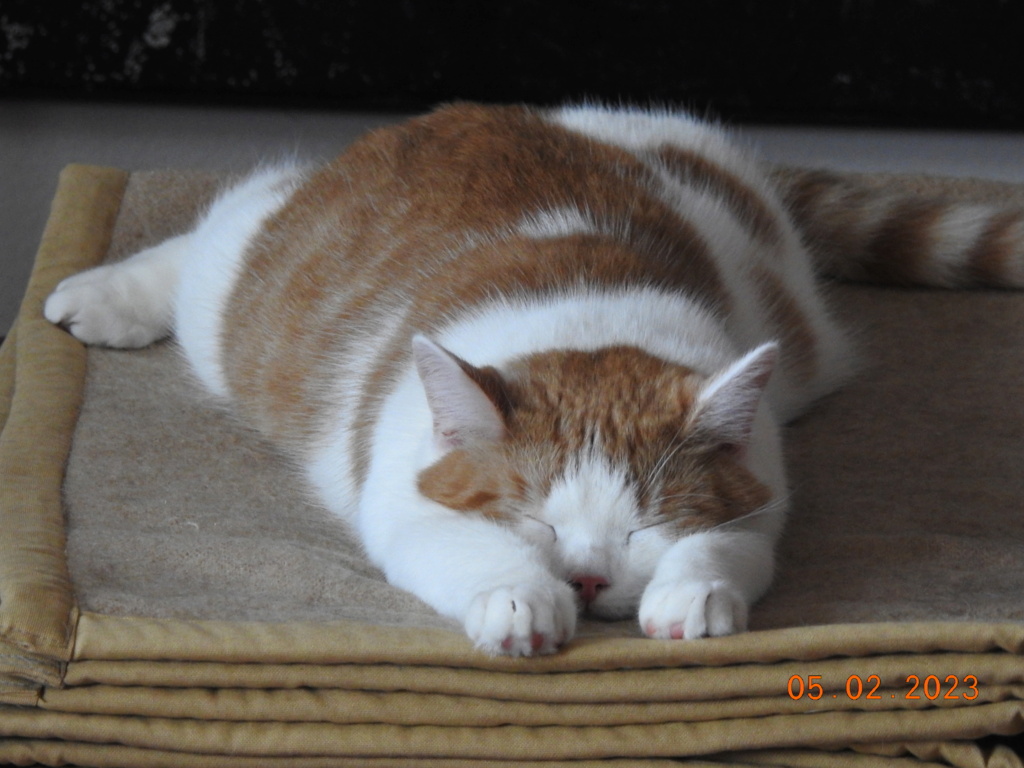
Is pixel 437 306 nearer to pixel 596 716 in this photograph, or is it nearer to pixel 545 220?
pixel 545 220

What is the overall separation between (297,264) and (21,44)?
137 centimetres

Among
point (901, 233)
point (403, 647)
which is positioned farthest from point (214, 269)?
point (901, 233)

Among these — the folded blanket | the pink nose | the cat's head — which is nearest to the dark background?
the folded blanket

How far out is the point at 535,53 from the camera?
303 centimetres

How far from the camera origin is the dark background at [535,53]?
2.94 metres

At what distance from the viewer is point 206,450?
6.21ft

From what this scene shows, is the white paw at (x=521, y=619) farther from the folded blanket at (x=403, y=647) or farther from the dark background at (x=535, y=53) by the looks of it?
the dark background at (x=535, y=53)

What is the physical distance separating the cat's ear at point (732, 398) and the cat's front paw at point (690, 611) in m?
0.19

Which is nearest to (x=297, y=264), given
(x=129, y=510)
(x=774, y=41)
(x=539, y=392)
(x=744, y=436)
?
(x=129, y=510)

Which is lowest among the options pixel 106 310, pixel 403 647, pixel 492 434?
pixel 106 310

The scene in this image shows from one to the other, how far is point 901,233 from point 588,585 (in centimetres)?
134

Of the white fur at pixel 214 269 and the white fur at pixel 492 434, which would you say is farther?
the white fur at pixel 214 269
